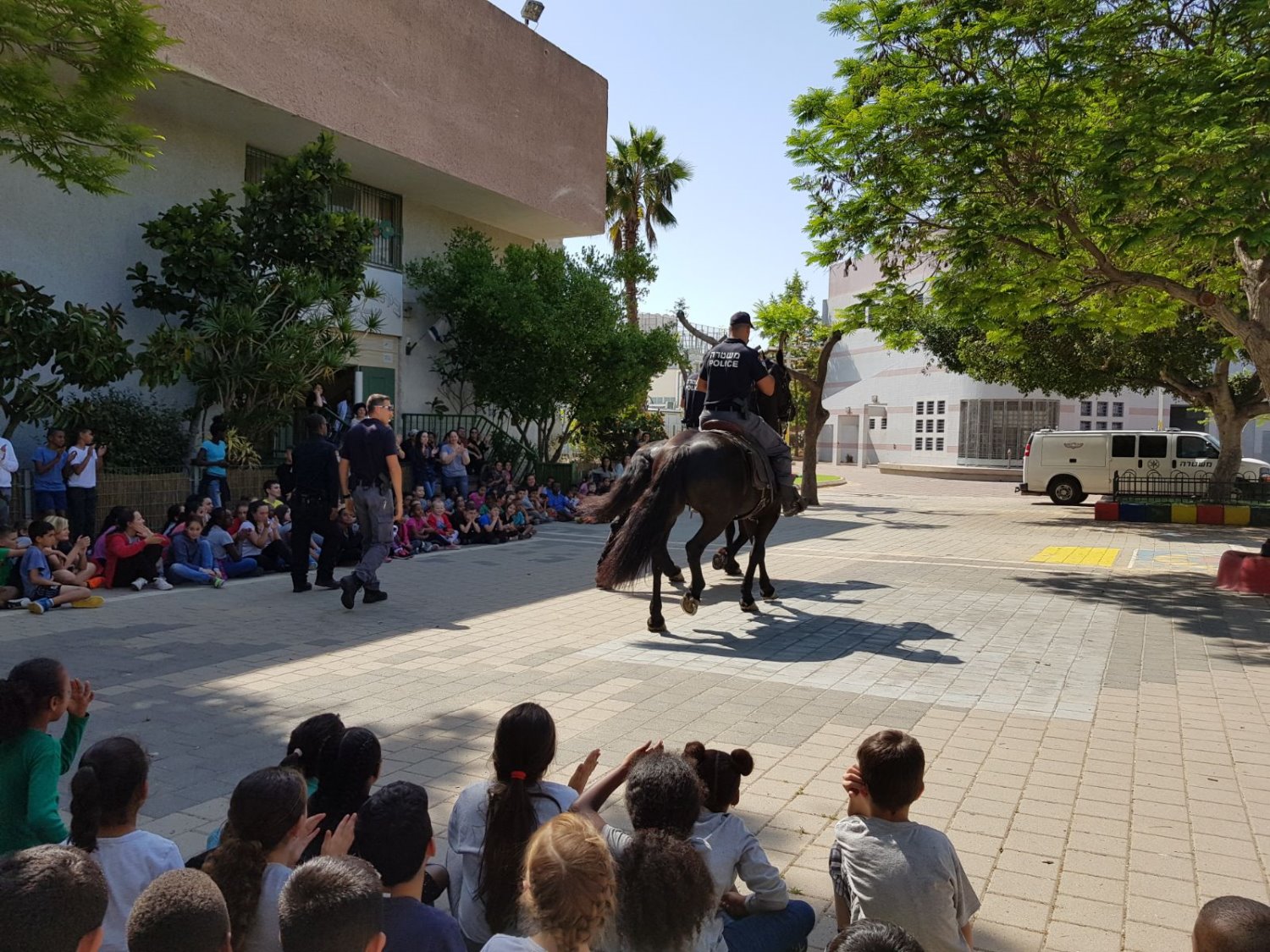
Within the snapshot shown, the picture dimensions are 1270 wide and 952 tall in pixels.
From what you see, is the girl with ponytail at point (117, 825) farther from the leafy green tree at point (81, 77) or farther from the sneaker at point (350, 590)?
the leafy green tree at point (81, 77)

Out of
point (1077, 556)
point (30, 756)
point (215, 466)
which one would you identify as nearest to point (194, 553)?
point (215, 466)

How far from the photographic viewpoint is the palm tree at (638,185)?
31750mm

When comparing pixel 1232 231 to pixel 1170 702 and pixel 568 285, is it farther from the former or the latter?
pixel 568 285

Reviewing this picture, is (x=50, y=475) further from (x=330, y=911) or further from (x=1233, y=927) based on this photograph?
(x=1233, y=927)

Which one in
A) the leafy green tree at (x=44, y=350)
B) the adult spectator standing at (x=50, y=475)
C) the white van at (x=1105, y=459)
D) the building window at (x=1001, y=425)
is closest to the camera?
the adult spectator standing at (x=50, y=475)

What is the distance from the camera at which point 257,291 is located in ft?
47.5

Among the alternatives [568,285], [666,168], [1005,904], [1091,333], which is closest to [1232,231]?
[1005,904]

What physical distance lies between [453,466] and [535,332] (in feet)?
12.4

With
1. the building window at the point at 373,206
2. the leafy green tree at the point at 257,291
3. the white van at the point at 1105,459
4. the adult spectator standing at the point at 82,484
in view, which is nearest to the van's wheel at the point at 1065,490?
the white van at the point at 1105,459

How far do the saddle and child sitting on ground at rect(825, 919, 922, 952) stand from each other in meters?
6.82

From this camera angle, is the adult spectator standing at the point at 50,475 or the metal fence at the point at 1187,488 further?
the metal fence at the point at 1187,488

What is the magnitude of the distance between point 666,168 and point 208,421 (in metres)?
20.7

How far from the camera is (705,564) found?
13047mm

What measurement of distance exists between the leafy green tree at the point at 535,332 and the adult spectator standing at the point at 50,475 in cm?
908
